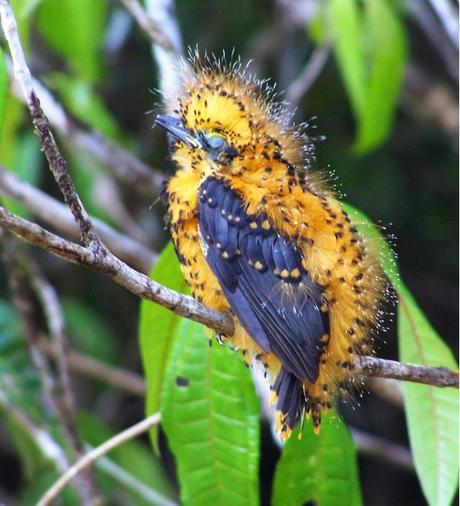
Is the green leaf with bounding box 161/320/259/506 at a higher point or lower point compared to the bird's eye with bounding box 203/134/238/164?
lower

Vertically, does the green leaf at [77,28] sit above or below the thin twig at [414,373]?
above

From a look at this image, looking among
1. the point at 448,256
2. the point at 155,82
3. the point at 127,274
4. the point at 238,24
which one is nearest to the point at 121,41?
the point at 155,82

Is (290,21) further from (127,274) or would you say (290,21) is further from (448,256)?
(127,274)

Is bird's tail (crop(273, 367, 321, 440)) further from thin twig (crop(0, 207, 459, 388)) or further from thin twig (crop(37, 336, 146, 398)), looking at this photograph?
thin twig (crop(37, 336, 146, 398))

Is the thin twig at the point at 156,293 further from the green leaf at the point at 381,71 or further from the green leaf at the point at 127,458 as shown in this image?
the green leaf at the point at 127,458

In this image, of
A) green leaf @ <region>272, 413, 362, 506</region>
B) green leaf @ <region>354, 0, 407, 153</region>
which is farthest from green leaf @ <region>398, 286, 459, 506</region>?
green leaf @ <region>354, 0, 407, 153</region>

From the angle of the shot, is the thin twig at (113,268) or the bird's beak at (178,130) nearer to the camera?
the thin twig at (113,268)

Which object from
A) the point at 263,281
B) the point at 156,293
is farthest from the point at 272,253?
the point at 156,293

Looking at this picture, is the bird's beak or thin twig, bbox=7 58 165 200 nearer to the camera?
the bird's beak

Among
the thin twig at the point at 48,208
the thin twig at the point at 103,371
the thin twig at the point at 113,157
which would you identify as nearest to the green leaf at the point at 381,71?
the thin twig at the point at 113,157
